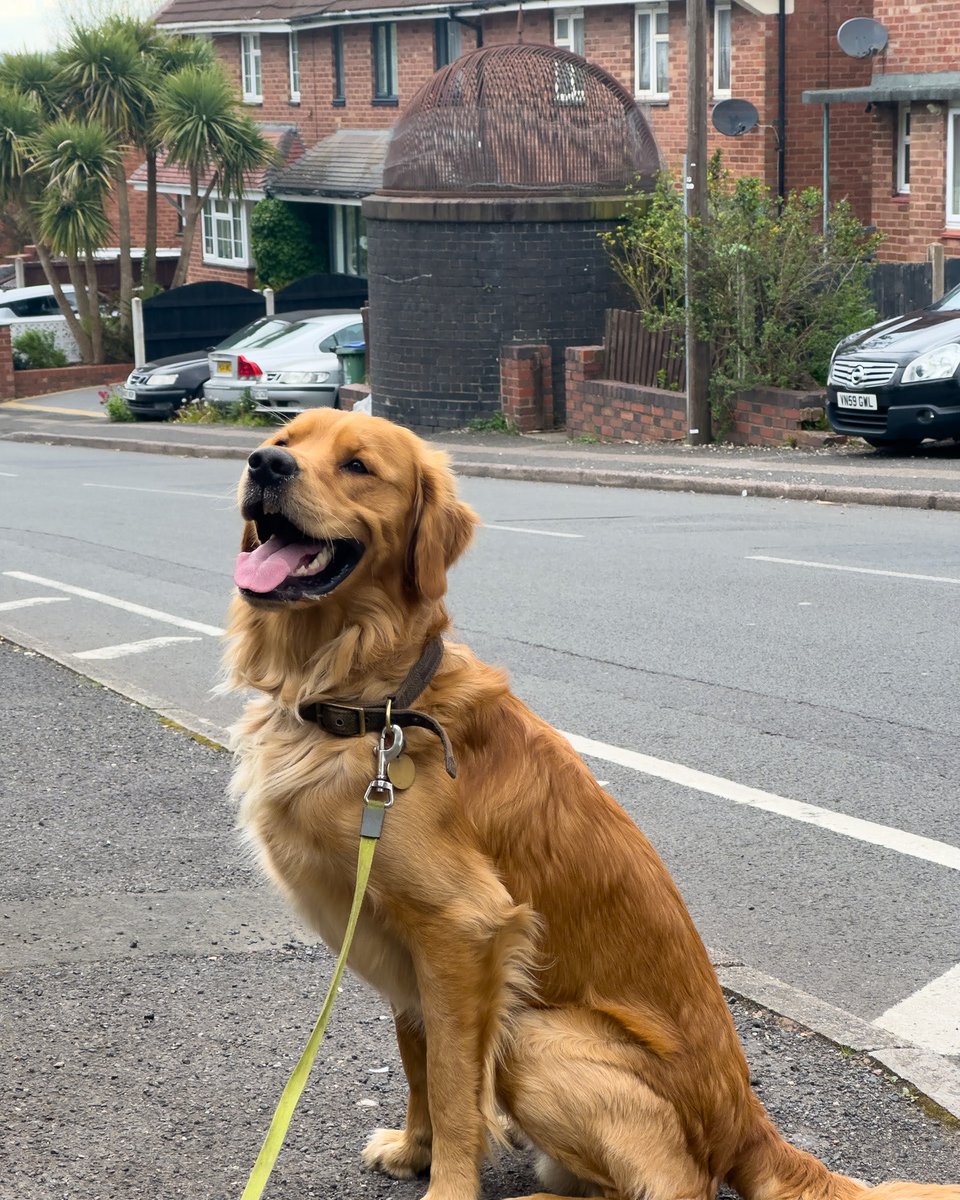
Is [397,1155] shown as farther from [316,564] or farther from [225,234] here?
[225,234]

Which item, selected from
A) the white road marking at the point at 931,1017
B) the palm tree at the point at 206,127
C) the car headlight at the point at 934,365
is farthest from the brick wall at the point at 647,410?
the palm tree at the point at 206,127

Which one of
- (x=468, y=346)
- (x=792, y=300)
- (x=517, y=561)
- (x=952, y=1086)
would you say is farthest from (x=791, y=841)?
(x=468, y=346)

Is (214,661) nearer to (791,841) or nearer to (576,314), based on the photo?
(791,841)

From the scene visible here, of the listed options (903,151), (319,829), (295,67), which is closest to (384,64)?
(295,67)

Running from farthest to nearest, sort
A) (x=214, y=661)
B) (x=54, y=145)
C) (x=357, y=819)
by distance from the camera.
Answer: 1. (x=54, y=145)
2. (x=214, y=661)
3. (x=357, y=819)

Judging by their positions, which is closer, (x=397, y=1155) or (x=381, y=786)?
(x=381, y=786)

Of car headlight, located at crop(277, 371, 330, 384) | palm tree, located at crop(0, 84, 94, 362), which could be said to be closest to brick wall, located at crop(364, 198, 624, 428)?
car headlight, located at crop(277, 371, 330, 384)

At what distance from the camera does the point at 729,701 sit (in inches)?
302

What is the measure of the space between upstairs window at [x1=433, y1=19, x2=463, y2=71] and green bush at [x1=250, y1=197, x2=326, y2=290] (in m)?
5.85

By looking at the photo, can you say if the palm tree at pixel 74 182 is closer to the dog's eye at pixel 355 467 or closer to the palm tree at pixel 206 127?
the palm tree at pixel 206 127

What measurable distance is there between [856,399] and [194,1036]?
13855mm

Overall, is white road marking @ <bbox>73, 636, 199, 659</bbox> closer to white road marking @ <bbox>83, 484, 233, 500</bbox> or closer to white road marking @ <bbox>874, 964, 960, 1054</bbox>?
white road marking @ <bbox>874, 964, 960, 1054</bbox>

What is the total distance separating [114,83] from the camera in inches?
1425

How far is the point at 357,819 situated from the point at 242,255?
42291 millimetres
